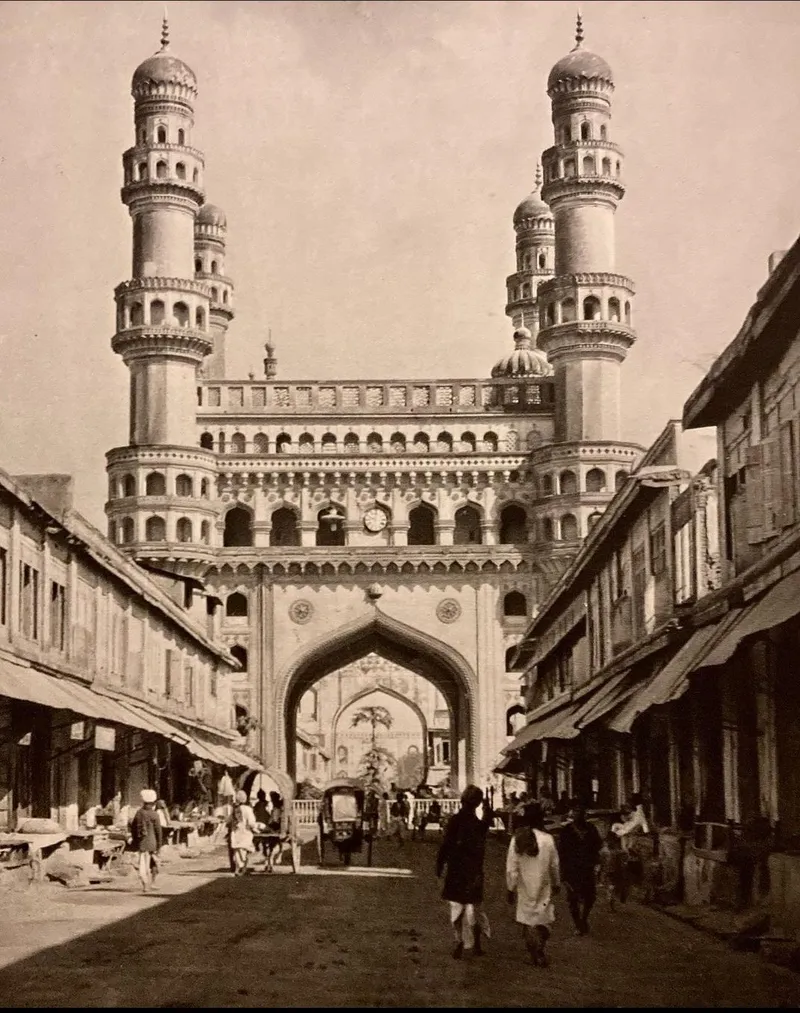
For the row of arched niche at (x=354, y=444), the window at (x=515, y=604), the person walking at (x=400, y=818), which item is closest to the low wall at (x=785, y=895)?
the person walking at (x=400, y=818)

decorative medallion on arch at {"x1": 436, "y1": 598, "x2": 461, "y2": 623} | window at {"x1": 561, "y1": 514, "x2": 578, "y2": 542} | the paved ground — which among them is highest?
window at {"x1": 561, "y1": 514, "x2": 578, "y2": 542}

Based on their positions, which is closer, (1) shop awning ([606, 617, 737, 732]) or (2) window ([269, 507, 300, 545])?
(1) shop awning ([606, 617, 737, 732])

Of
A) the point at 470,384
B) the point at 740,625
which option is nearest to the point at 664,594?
the point at 740,625

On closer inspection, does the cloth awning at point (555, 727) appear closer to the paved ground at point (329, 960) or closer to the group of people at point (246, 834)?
the group of people at point (246, 834)

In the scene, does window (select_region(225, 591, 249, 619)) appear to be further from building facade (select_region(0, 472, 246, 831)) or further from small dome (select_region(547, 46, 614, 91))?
small dome (select_region(547, 46, 614, 91))

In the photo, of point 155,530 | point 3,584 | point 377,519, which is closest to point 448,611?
point 377,519

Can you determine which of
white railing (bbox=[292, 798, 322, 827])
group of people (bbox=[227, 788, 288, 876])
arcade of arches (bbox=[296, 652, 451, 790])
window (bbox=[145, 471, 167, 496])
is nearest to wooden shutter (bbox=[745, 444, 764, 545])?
group of people (bbox=[227, 788, 288, 876])
